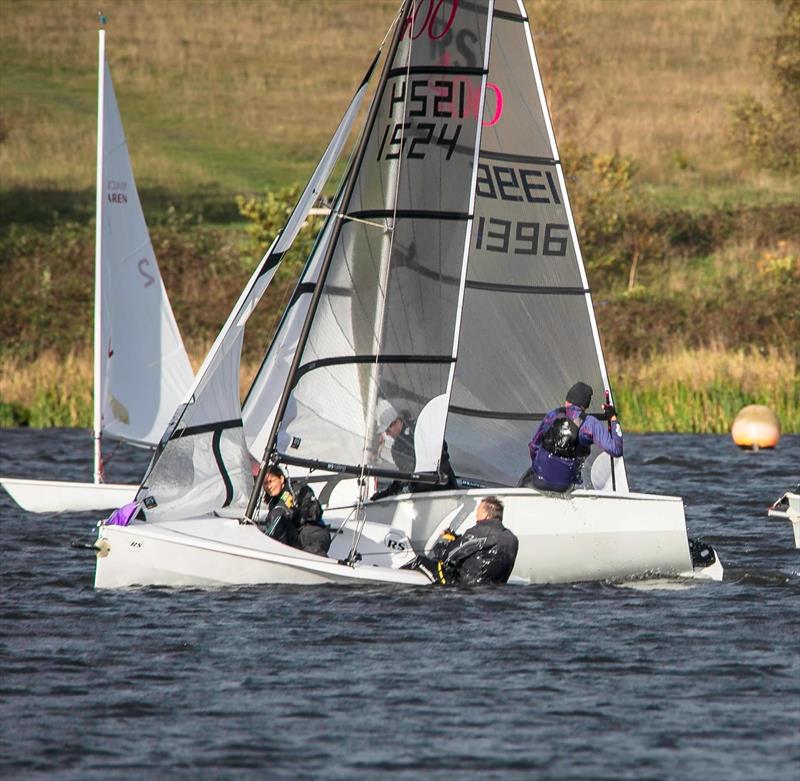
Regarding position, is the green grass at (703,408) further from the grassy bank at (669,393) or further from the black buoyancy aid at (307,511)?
the black buoyancy aid at (307,511)

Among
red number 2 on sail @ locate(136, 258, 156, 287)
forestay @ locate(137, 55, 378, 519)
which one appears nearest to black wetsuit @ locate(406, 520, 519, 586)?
forestay @ locate(137, 55, 378, 519)

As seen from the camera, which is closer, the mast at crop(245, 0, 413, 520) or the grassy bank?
the mast at crop(245, 0, 413, 520)

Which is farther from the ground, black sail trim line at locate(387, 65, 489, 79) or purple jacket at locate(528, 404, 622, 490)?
black sail trim line at locate(387, 65, 489, 79)

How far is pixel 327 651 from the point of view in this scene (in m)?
14.0

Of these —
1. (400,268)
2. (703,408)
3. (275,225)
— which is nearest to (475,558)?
(400,268)

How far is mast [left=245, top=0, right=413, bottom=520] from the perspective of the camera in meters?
16.5

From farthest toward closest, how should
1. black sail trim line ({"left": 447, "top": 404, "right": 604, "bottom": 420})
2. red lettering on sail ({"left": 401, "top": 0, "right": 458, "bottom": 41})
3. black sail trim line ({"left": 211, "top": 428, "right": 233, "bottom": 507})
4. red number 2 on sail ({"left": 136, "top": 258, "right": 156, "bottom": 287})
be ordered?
red number 2 on sail ({"left": 136, "top": 258, "right": 156, "bottom": 287}) < black sail trim line ({"left": 447, "top": 404, "right": 604, "bottom": 420}) < red lettering on sail ({"left": 401, "top": 0, "right": 458, "bottom": 41}) < black sail trim line ({"left": 211, "top": 428, "right": 233, "bottom": 507})

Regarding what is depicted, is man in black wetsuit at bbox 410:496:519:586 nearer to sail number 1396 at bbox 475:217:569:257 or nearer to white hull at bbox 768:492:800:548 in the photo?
white hull at bbox 768:492:800:548

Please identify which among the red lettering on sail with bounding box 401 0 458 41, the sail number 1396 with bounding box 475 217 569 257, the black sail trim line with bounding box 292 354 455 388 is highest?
the red lettering on sail with bounding box 401 0 458 41

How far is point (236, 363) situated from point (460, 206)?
9.09 feet

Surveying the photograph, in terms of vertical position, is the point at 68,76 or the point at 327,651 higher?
the point at 68,76

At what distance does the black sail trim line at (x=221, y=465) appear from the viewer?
55.2 ft

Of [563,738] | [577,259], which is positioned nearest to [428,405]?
[577,259]

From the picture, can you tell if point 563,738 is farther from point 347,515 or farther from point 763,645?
point 347,515
